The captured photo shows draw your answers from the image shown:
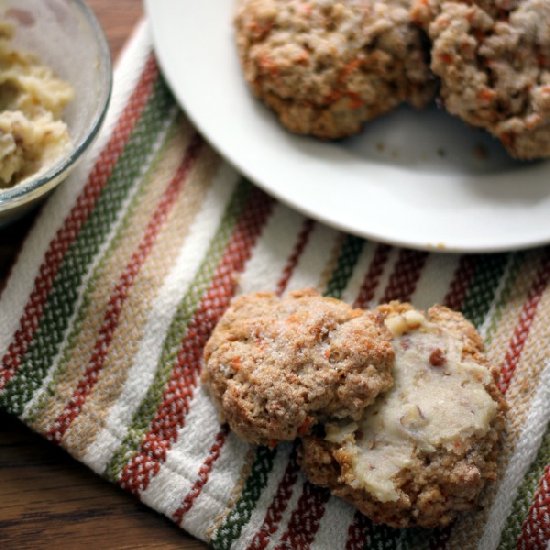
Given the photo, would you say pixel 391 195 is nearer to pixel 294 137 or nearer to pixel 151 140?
pixel 294 137

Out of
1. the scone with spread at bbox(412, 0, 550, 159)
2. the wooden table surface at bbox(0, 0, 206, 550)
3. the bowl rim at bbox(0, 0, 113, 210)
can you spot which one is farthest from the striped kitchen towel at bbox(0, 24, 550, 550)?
the scone with spread at bbox(412, 0, 550, 159)

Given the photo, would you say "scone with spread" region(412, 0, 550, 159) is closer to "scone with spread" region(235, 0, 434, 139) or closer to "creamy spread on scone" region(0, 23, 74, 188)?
"scone with spread" region(235, 0, 434, 139)

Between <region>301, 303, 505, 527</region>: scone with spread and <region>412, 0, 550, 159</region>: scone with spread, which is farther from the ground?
<region>412, 0, 550, 159</region>: scone with spread

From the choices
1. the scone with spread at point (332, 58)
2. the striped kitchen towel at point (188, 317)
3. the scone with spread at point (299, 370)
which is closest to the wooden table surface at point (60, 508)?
the striped kitchen towel at point (188, 317)

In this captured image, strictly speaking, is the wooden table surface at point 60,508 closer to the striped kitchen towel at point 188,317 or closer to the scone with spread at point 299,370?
the striped kitchen towel at point 188,317

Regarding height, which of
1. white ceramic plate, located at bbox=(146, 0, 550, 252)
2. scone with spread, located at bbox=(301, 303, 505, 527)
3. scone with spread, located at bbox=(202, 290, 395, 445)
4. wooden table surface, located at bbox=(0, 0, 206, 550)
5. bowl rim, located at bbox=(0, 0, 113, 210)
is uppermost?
bowl rim, located at bbox=(0, 0, 113, 210)

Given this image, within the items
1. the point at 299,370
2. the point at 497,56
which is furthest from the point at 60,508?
the point at 497,56

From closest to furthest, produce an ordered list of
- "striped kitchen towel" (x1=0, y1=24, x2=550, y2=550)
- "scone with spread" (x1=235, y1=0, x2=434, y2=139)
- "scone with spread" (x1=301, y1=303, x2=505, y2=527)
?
"scone with spread" (x1=301, y1=303, x2=505, y2=527)
"striped kitchen towel" (x1=0, y1=24, x2=550, y2=550)
"scone with spread" (x1=235, y1=0, x2=434, y2=139)
